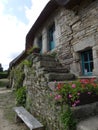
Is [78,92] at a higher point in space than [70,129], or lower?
higher

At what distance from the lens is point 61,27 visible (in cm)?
538

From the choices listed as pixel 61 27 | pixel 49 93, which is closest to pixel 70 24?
pixel 61 27

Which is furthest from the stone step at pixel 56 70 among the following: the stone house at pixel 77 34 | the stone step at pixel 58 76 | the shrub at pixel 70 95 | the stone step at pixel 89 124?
the stone step at pixel 89 124

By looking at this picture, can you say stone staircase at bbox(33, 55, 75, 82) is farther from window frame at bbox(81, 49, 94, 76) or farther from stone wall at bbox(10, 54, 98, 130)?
window frame at bbox(81, 49, 94, 76)

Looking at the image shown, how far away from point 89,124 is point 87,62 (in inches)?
90.6

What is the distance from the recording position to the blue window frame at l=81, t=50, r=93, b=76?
4.18m

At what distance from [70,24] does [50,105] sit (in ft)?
9.98

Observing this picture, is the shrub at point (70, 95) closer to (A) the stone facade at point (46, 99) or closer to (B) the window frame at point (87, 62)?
(A) the stone facade at point (46, 99)

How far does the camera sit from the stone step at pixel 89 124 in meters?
2.27

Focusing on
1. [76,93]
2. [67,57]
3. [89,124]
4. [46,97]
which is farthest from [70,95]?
[67,57]

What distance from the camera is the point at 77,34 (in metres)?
4.47

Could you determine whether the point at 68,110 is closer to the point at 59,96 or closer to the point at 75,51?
the point at 59,96

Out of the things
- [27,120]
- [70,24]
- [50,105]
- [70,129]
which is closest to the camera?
[70,129]

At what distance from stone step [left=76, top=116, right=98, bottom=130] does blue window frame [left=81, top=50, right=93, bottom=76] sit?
1806 millimetres
